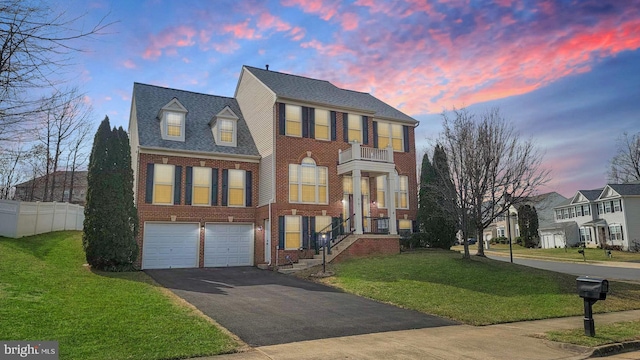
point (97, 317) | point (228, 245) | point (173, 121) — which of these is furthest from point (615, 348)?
point (173, 121)

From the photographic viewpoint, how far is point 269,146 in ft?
74.7

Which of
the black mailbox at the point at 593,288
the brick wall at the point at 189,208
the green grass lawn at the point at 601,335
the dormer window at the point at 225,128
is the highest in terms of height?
the dormer window at the point at 225,128

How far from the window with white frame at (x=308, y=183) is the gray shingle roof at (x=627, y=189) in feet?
127

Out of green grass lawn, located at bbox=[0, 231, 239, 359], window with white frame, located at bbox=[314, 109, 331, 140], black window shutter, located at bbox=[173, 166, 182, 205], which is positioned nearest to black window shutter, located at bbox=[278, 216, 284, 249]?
window with white frame, located at bbox=[314, 109, 331, 140]

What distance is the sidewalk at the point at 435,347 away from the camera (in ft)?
24.4

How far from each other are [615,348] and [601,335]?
30.5 inches

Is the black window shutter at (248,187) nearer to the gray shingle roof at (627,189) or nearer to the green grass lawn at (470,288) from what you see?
the green grass lawn at (470,288)

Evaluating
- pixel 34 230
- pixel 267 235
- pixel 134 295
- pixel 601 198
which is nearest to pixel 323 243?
pixel 267 235

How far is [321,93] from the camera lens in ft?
84.9

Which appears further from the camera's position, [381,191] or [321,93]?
[321,93]

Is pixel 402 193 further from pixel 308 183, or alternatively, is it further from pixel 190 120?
pixel 190 120

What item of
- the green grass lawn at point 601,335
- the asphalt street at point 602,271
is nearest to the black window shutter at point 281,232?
the green grass lawn at point 601,335

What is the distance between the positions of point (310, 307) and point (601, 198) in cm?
5018

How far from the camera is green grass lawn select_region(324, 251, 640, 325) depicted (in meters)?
12.0
